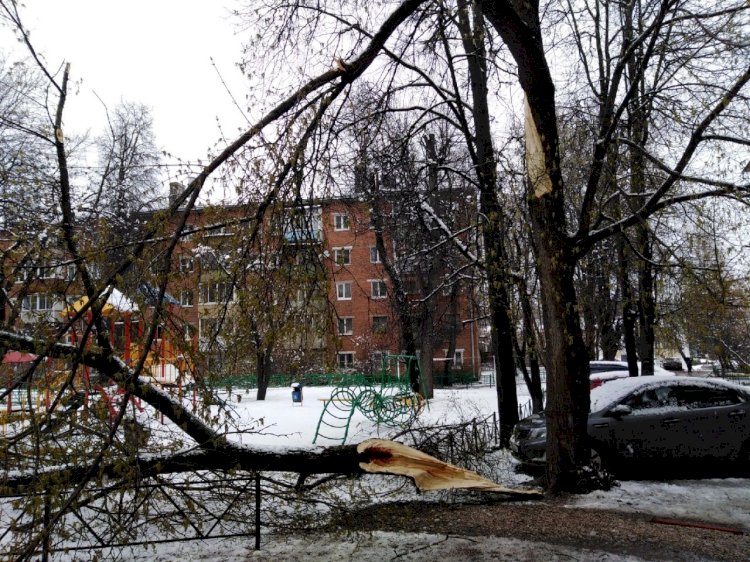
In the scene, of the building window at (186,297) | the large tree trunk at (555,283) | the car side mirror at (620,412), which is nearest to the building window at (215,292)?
the building window at (186,297)

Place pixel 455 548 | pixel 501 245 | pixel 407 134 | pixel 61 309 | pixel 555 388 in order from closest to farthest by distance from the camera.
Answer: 1. pixel 61 309
2. pixel 455 548
3. pixel 555 388
4. pixel 501 245
5. pixel 407 134

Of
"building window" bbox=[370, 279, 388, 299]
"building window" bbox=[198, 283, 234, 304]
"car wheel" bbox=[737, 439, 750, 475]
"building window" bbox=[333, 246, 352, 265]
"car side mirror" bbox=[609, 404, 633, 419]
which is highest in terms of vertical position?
"building window" bbox=[370, 279, 388, 299]

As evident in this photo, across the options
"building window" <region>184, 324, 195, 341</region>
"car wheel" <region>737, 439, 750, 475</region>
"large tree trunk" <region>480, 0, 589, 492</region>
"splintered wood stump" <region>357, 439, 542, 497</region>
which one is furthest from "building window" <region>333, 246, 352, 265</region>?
A: "car wheel" <region>737, 439, 750, 475</region>

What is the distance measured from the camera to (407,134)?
10.5m

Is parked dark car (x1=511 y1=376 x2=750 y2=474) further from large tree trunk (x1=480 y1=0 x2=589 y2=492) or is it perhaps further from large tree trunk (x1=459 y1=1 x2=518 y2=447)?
large tree trunk (x1=459 y1=1 x2=518 y2=447)

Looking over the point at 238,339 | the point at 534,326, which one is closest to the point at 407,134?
the point at 534,326

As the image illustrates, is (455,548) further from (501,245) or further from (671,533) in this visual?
(501,245)

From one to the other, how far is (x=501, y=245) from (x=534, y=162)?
207 cm

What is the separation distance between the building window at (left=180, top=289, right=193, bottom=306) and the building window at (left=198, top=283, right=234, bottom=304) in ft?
0.48

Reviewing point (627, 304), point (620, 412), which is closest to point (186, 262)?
point (620, 412)

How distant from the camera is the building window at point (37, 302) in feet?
15.3

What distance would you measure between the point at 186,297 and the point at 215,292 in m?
0.47

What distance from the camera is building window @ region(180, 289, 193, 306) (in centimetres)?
479

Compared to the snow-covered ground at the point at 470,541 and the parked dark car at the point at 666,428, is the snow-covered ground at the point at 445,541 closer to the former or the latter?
the snow-covered ground at the point at 470,541
